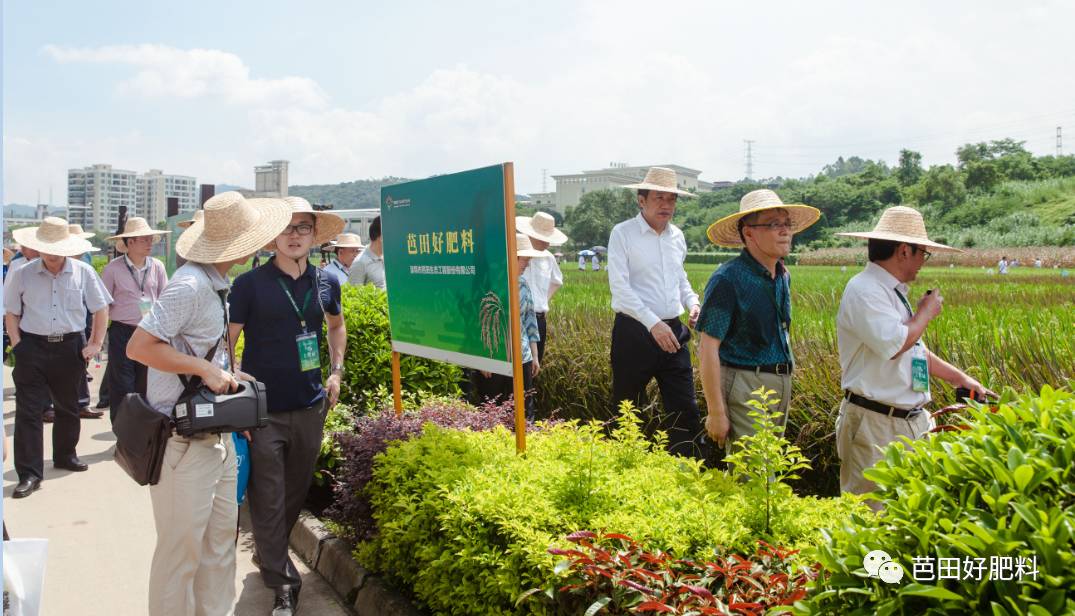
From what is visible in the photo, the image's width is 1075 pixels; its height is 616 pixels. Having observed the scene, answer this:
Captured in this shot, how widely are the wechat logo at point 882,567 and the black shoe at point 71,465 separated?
25.8ft

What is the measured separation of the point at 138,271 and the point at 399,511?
21.4ft

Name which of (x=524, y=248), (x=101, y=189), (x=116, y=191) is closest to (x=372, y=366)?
(x=524, y=248)

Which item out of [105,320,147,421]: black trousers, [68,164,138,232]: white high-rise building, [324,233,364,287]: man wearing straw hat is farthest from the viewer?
[68,164,138,232]: white high-rise building

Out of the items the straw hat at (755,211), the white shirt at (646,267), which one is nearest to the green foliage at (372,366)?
the white shirt at (646,267)

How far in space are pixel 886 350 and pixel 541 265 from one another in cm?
438

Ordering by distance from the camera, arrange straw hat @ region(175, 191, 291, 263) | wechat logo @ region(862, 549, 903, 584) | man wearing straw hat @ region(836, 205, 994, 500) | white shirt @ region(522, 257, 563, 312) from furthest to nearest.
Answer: white shirt @ region(522, 257, 563, 312) → man wearing straw hat @ region(836, 205, 994, 500) → straw hat @ region(175, 191, 291, 263) → wechat logo @ region(862, 549, 903, 584)

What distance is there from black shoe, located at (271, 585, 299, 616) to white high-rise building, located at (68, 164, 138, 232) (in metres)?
120

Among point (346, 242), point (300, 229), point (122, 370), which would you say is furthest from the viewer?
point (346, 242)

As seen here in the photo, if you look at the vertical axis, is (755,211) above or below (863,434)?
above

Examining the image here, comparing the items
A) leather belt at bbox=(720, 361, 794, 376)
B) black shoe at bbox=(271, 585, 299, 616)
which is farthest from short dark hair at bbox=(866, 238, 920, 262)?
black shoe at bbox=(271, 585, 299, 616)

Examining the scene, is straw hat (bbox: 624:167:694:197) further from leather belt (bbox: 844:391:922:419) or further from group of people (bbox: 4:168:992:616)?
leather belt (bbox: 844:391:922:419)

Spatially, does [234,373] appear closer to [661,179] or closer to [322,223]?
[322,223]

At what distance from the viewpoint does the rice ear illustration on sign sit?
168 inches

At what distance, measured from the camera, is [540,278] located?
7805mm
